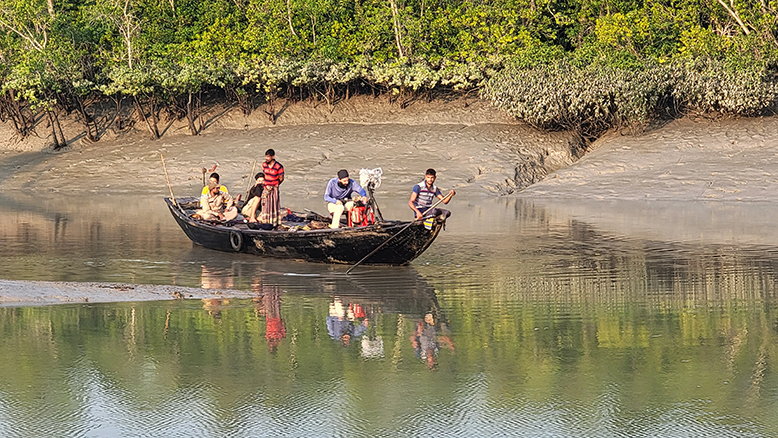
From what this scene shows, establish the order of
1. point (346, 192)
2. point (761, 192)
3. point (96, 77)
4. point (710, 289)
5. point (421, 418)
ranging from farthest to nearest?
point (96, 77) < point (761, 192) < point (346, 192) < point (710, 289) < point (421, 418)

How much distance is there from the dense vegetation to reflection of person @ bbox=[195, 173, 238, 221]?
1760 centimetres

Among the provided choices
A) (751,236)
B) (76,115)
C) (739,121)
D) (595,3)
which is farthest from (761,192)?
(76,115)

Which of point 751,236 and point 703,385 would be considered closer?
point 703,385

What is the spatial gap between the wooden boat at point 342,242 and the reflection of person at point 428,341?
3.95m

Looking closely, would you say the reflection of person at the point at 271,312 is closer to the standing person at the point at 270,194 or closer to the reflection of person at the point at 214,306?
the reflection of person at the point at 214,306

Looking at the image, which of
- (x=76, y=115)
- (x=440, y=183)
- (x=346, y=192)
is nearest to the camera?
(x=346, y=192)

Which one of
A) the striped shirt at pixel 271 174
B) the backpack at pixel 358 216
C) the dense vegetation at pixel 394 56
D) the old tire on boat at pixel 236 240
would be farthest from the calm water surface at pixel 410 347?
the dense vegetation at pixel 394 56

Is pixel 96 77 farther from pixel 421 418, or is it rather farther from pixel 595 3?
pixel 421 418

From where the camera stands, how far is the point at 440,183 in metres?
33.4

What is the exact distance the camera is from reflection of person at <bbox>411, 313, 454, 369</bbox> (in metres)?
10.1

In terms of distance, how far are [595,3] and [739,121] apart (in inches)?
312

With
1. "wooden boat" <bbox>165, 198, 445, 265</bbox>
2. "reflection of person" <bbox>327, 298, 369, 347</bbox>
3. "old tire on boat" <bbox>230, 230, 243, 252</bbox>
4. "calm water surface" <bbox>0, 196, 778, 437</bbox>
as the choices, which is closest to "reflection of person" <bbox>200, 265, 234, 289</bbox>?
"calm water surface" <bbox>0, 196, 778, 437</bbox>

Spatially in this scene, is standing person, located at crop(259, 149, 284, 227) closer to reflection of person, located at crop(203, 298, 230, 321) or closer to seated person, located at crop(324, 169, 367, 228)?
seated person, located at crop(324, 169, 367, 228)

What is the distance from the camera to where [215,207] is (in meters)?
20.5
